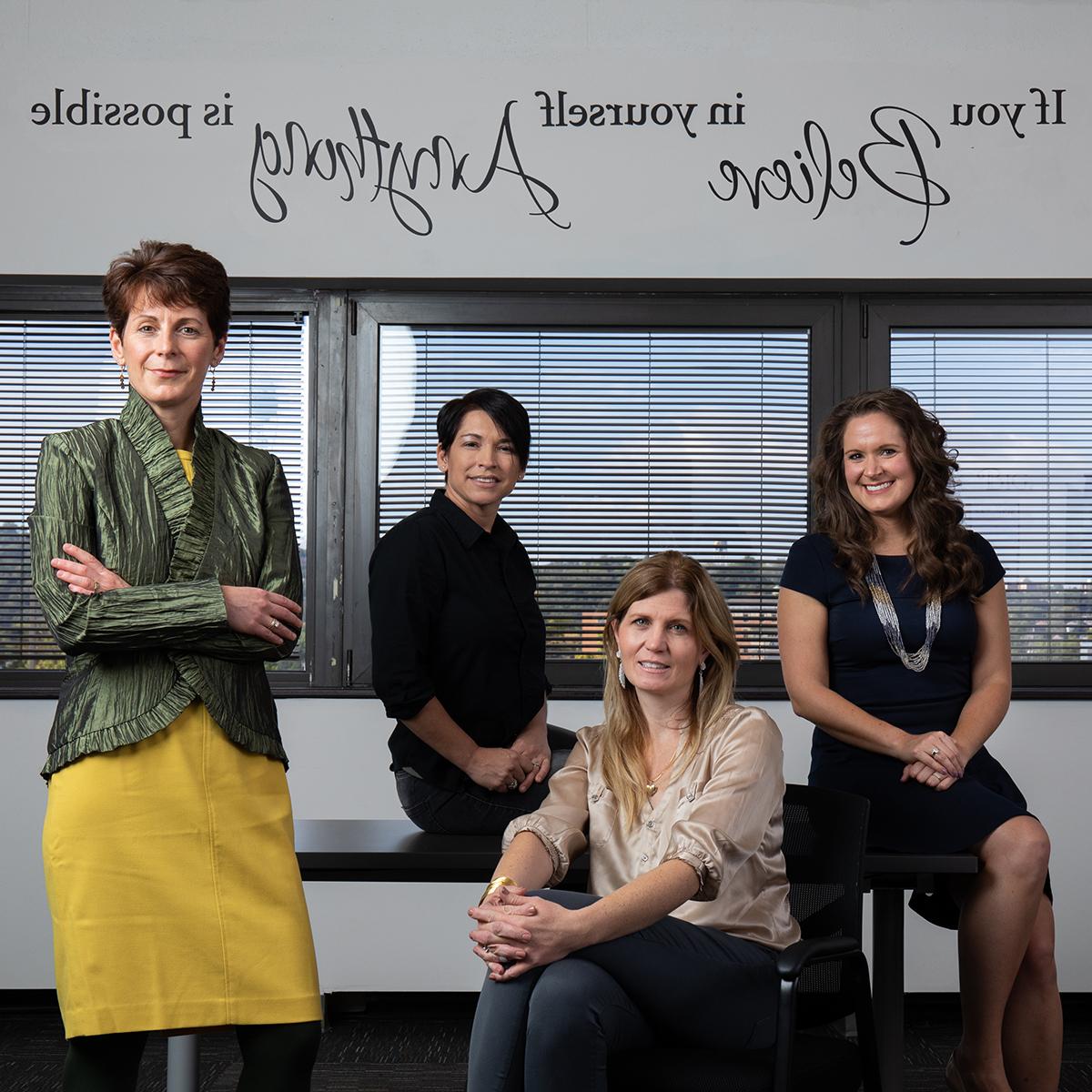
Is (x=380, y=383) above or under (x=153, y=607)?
above

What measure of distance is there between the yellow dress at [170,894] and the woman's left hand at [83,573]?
22 cm

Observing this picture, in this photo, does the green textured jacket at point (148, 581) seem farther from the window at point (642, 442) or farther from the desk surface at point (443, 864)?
the window at point (642, 442)

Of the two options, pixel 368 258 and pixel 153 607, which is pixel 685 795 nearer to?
pixel 153 607

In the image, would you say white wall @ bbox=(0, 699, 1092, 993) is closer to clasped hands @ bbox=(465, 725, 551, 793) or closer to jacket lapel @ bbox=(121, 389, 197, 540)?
clasped hands @ bbox=(465, 725, 551, 793)

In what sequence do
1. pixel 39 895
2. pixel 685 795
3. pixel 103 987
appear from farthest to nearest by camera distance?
pixel 39 895 < pixel 685 795 < pixel 103 987

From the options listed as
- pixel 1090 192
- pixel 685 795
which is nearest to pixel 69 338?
pixel 685 795

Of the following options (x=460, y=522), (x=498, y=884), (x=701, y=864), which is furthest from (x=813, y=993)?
(x=460, y=522)

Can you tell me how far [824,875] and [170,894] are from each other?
110 cm

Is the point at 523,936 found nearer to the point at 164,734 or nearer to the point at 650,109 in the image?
the point at 164,734

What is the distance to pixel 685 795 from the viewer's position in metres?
2.23

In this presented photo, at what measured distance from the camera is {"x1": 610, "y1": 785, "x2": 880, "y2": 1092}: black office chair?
1882 mm

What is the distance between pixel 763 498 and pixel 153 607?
8.44 feet

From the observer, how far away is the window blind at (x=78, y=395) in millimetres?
4125

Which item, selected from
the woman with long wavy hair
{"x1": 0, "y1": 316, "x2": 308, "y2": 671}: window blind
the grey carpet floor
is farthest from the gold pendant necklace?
{"x1": 0, "y1": 316, "x2": 308, "y2": 671}: window blind
